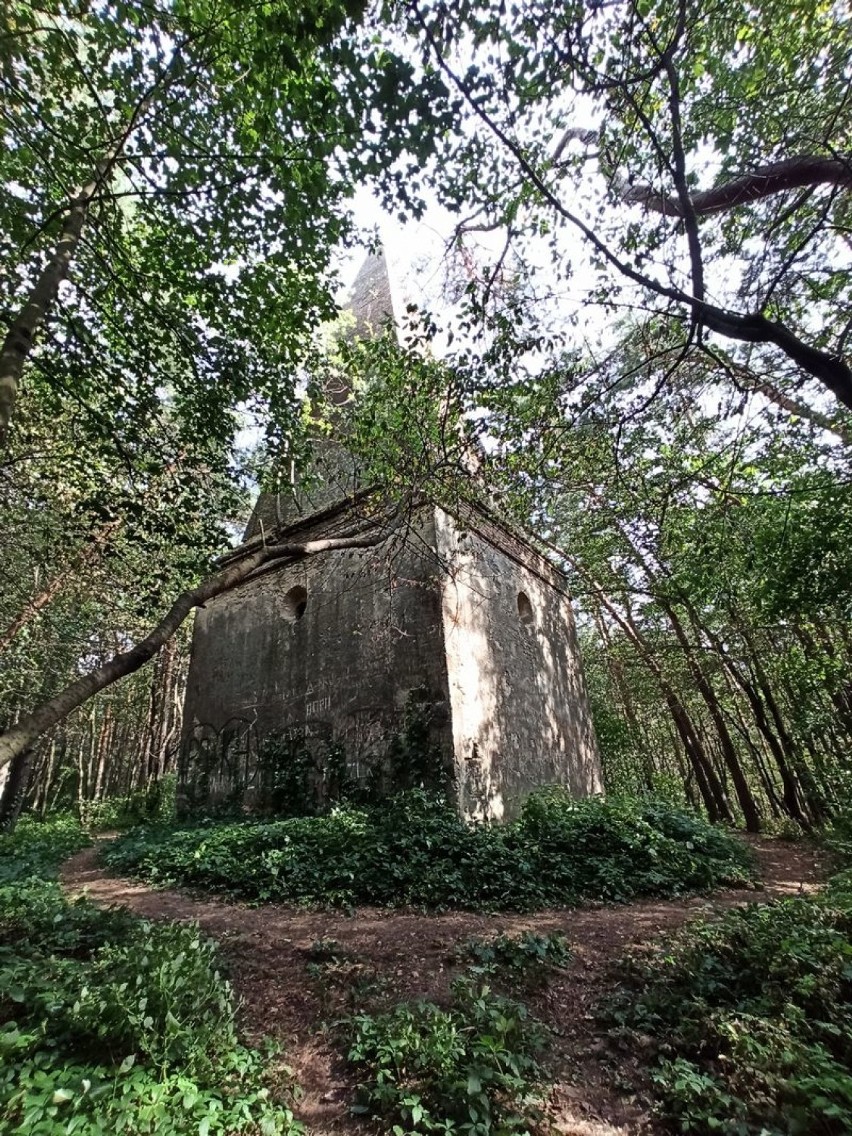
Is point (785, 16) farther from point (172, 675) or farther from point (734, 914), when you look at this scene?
point (172, 675)

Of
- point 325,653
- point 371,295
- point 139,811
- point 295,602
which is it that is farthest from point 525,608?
point 139,811

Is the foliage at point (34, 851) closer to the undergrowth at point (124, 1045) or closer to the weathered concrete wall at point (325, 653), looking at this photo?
the weathered concrete wall at point (325, 653)

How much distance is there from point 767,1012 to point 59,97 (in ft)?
27.2

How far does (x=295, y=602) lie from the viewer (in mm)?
10602

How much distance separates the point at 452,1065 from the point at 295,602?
8.46 meters

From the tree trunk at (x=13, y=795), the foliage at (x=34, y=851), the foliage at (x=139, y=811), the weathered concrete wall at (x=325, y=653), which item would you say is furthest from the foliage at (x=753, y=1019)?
the tree trunk at (x=13, y=795)

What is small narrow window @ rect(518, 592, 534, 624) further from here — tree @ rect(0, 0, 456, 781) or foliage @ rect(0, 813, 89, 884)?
foliage @ rect(0, 813, 89, 884)

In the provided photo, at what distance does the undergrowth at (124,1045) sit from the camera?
2209 millimetres

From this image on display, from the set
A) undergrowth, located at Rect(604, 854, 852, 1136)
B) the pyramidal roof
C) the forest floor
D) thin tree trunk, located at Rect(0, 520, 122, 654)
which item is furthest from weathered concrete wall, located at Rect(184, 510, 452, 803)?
the pyramidal roof

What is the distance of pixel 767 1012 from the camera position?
311 cm

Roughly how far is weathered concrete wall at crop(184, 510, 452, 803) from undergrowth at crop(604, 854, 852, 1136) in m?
4.05

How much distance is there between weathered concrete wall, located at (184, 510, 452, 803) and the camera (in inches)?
327

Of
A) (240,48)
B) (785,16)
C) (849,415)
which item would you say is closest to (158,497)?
(240,48)

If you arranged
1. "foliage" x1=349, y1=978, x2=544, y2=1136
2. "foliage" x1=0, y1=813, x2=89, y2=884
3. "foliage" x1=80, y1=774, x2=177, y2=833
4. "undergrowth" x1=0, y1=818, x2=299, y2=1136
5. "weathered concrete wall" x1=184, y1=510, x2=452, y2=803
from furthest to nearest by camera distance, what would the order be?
"foliage" x1=80, y1=774, x2=177, y2=833 < "weathered concrete wall" x1=184, y1=510, x2=452, y2=803 < "foliage" x1=0, y1=813, x2=89, y2=884 < "foliage" x1=349, y1=978, x2=544, y2=1136 < "undergrowth" x1=0, y1=818, x2=299, y2=1136
